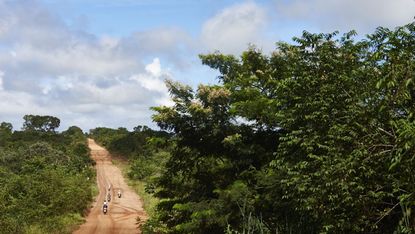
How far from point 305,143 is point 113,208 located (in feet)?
103

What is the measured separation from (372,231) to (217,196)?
6614mm

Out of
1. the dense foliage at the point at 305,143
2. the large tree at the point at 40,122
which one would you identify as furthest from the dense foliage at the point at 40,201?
the large tree at the point at 40,122

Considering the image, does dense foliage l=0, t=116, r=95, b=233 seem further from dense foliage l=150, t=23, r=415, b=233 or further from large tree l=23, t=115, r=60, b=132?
large tree l=23, t=115, r=60, b=132

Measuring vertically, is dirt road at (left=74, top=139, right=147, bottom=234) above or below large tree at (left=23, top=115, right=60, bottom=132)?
below

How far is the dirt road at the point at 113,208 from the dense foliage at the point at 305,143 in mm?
13609

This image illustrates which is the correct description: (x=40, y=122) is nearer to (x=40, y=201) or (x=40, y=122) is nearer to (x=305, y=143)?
(x=40, y=201)

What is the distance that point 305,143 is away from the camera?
10.5 metres

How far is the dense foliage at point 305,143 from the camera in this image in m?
8.74

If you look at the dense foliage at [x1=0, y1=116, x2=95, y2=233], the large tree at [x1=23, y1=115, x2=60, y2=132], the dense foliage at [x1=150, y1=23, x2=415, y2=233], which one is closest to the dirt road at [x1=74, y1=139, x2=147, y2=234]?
the dense foliage at [x1=0, y1=116, x2=95, y2=233]

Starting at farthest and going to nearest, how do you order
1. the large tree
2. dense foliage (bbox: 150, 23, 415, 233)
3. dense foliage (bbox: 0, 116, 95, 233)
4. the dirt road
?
1. the large tree
2. the dirt road
3. dense foliage (bbox: 0, 116, 95, 233)
4. dense foliage (bbox: 150, 23, 415, 233)

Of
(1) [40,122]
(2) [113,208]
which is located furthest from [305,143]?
(1) [40,122]

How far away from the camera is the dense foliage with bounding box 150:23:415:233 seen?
8.74 m

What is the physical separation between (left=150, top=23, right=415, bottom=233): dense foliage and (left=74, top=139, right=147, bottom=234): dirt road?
1361 cm

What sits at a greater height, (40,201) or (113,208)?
(40,201)
